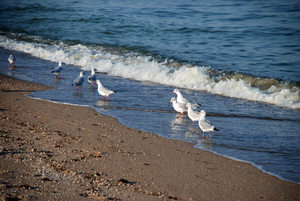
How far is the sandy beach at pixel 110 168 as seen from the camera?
3.97 metres

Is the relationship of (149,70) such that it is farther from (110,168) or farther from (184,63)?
(110,168)

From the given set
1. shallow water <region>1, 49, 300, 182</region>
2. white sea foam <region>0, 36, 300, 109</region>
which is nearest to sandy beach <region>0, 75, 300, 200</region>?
shallow water <region>1, 49, 300, 182</region>

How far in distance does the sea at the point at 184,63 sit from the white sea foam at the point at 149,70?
4 centimetres

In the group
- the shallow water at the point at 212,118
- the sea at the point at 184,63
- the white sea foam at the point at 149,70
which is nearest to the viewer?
the shallow water at the point at 212,118

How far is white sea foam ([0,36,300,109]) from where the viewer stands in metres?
10.7

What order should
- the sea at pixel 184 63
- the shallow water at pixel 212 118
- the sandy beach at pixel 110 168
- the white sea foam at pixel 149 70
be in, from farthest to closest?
1. the white sea foam at pixel 149 70
2. the sea at pixel 184 63
3. the shallow water at pixel 212 118
4. the sandy beach at pixel 110 168

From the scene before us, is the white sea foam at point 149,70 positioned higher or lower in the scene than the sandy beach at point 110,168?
higher

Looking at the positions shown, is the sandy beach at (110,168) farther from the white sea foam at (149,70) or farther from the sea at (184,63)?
the white sea foam at (149,70)

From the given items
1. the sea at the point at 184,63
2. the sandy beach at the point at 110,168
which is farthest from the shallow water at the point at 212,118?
the sandy beach at the point at 110,168

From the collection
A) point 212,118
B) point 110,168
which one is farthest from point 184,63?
point 110,168

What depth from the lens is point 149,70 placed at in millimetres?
13430

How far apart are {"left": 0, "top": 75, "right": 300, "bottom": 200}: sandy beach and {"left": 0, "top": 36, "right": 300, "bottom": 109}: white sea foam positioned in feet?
17.9

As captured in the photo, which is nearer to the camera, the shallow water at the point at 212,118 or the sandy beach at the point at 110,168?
the sandy beach at the point at 110,168

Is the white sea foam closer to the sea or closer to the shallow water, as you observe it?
the sea
